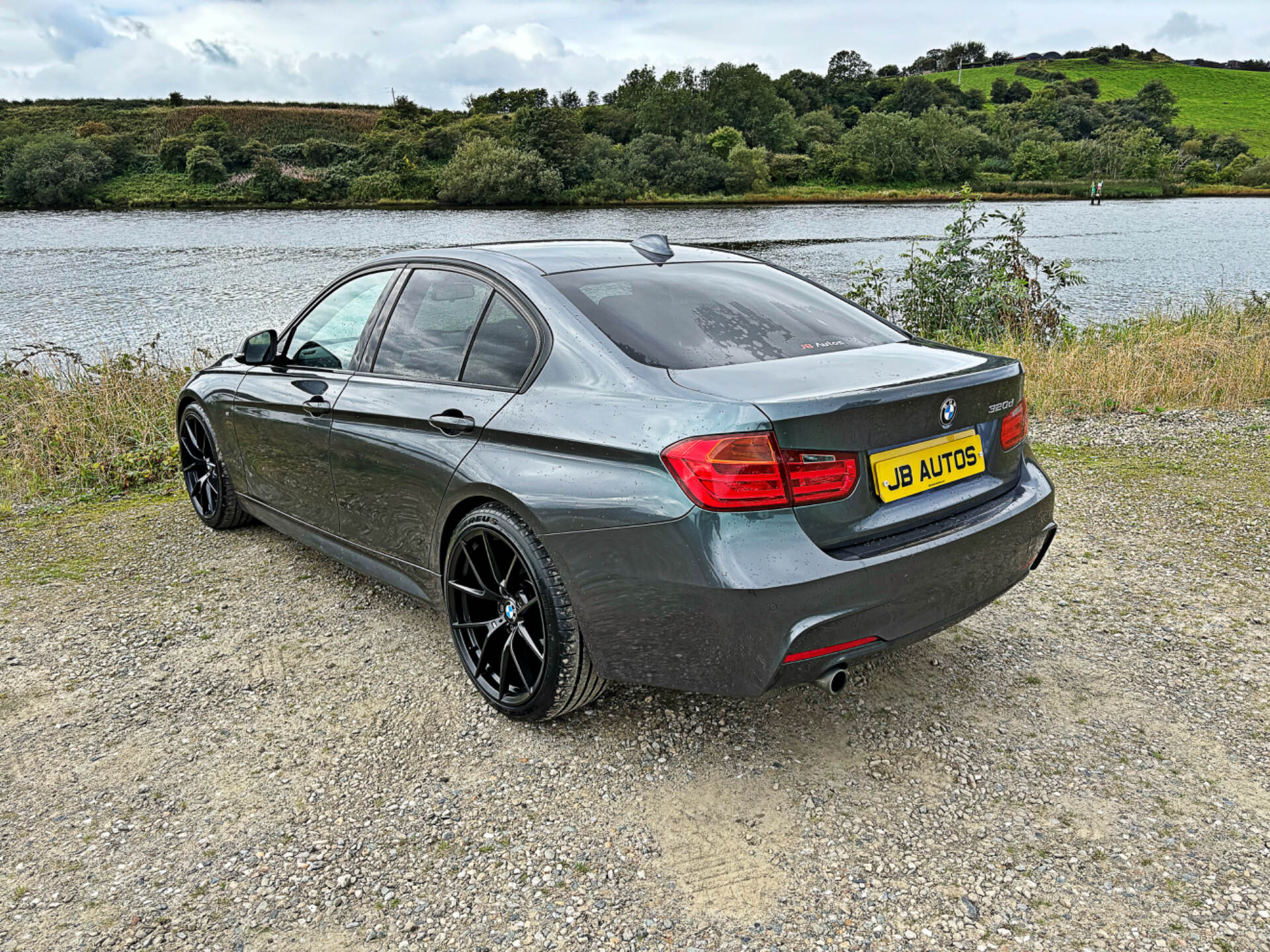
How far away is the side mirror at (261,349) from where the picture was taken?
4.09 meters

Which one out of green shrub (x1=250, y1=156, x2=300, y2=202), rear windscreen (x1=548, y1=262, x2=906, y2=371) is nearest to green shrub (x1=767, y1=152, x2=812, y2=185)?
green shrub (x1=250, y1=156, x2=300, y2=202)

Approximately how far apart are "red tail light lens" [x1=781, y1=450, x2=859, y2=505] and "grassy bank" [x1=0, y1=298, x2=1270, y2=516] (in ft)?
18.5

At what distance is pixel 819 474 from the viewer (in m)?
2.24

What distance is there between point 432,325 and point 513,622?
117 cm

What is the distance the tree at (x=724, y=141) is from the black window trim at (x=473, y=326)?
6386 cm

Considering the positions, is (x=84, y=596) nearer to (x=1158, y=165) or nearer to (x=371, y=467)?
(x=371, y=467)

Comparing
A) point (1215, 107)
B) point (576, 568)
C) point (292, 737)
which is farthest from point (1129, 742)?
point (1215, 107)

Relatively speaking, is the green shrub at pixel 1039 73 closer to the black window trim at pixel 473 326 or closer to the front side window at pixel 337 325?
the front side window at pixel 337 325

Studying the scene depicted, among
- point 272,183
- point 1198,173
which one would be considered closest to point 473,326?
point 272,183

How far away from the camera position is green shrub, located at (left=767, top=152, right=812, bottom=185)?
66.2 meters

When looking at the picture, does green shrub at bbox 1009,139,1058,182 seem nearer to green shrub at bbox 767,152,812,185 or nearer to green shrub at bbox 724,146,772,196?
green shrub at bbox 767,152,812,185

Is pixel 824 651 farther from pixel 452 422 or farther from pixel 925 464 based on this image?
pixel 452 422

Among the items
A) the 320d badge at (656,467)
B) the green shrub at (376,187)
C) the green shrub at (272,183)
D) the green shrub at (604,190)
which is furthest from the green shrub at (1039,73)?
the 320d badge at (656,467)

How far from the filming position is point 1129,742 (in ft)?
9.12
